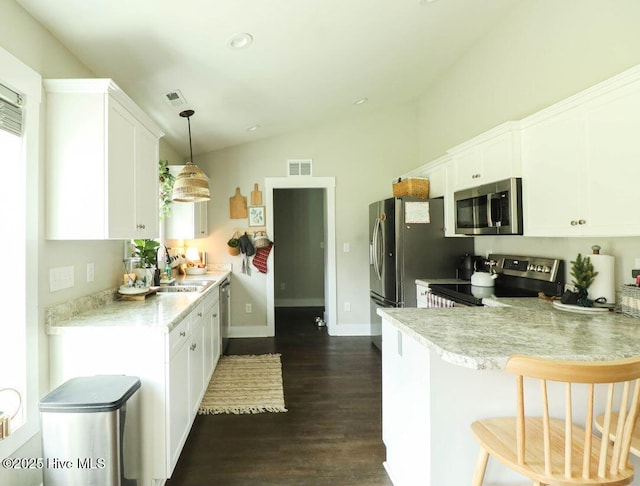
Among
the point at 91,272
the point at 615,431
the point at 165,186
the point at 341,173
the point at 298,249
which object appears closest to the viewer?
the point at 615,431

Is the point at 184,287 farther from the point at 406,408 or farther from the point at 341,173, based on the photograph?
the point at 341,173

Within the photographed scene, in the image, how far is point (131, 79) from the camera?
231cm

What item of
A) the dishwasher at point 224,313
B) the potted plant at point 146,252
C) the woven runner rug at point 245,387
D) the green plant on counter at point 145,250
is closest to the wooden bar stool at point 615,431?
the woven runner rug at point 245,387

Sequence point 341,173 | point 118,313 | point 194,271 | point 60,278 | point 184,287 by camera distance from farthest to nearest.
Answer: point 341,173 < point 194,271 < point 184,287 < point 118,313 < point 60,278

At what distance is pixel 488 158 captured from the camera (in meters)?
2.64

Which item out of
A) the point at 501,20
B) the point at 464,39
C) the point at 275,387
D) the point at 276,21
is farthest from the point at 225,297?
the point at 501,20

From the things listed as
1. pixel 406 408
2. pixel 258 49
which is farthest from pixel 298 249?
pixel 406 408

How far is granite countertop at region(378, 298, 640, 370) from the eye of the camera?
1.19m

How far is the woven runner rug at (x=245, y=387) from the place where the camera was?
8.63 feet

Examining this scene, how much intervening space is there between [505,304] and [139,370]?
2.26 m

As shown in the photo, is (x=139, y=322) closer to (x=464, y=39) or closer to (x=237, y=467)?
(x=237, y=467)

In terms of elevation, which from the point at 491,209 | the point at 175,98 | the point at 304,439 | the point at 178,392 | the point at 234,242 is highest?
the point at 175,98

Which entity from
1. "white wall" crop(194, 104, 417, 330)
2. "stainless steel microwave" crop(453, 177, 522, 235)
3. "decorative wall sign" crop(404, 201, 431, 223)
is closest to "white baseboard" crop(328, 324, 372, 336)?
"white wall" crop(194, 104, 417, 330)

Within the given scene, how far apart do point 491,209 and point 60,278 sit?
9.57ft
